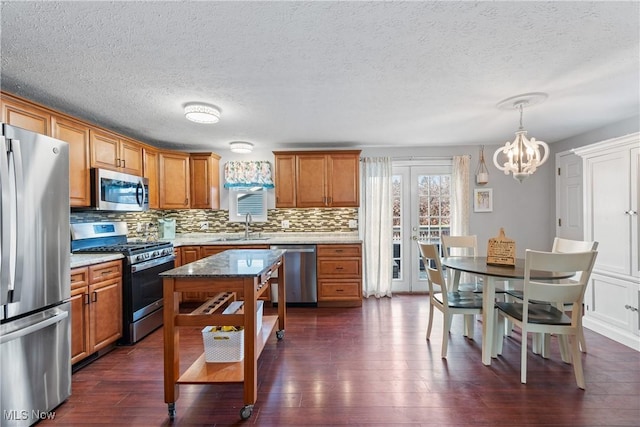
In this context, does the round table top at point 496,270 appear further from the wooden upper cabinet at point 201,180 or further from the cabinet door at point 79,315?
the wooden upper cabinet at point 201,180

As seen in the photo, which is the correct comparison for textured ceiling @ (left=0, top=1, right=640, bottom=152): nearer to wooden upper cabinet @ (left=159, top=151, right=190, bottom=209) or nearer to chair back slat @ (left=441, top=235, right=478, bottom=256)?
wooden upper cabinet @ (left=159, top=151, right=190, bottom=209)

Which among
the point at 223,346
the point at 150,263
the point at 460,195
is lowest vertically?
the point at 223,346

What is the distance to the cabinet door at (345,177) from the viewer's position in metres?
4.22

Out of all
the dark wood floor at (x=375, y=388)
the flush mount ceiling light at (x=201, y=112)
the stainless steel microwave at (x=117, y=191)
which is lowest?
the dark wood floor at (x=375, y=388)

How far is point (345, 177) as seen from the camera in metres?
4.23

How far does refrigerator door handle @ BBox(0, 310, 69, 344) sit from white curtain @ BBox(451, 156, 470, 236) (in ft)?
14.8

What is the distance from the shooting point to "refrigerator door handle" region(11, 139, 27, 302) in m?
1.61

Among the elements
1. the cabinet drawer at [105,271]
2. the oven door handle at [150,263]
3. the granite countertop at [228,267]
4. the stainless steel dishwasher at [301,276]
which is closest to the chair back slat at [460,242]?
the stainless steel dishwasher at [301,276]

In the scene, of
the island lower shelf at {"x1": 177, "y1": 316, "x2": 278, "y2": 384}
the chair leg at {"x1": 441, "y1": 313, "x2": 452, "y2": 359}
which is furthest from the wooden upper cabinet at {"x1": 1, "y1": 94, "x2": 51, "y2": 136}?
the chair leg at {"x1": 441, "y1": 313, "x2": 452, "y2": 359}

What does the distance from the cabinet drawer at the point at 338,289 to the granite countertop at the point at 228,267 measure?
1.56m

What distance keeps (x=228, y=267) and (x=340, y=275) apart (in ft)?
7.18

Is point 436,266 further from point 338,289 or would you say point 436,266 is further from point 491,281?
point 338,289

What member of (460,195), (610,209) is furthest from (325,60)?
(460,195)

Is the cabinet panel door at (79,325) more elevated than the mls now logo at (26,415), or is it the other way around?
the cabinet panel door at (79,325)
